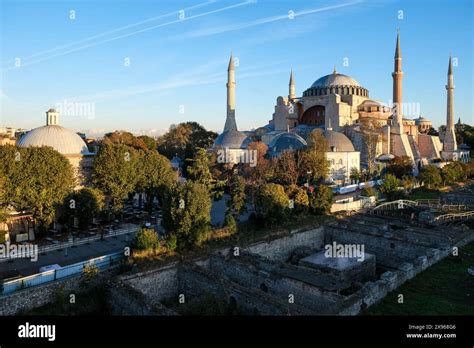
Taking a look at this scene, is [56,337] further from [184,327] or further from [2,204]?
A: [2,204]

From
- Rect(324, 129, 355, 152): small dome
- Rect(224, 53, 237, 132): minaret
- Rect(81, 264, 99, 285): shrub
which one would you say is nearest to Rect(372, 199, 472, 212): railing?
Rect(324, 129, 355, 152): small dome

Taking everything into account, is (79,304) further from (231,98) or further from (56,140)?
(231,98)

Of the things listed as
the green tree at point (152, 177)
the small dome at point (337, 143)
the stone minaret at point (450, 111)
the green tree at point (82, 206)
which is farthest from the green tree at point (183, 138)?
the stone minaret at point (450, 111)

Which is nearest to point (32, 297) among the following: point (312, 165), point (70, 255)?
point (70, 255)

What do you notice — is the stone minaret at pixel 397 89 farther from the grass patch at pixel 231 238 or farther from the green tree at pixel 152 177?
the green tree at pixel 152 177

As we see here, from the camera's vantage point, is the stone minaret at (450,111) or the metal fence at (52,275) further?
the stone minaret at (450,111)

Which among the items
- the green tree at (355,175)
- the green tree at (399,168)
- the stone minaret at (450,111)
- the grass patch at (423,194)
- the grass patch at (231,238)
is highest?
the stone minaret at (450,111)
